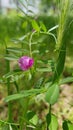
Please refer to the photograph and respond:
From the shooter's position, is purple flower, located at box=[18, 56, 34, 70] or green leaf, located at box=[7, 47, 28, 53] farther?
green leaf, located at box=[7, 47, 28, 53]

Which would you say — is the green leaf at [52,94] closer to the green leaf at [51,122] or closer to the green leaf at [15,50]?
the green leaf at [51,122]

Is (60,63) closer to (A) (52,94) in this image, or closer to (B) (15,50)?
(A) (52,94)

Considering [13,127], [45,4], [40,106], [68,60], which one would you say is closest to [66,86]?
[40,106]

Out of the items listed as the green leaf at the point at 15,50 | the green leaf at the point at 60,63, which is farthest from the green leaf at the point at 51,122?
the green leaf at the point at 15,50

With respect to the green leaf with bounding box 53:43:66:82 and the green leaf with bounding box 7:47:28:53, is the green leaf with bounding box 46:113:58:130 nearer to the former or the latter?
the green leaf with bounding box 53:43:66:82

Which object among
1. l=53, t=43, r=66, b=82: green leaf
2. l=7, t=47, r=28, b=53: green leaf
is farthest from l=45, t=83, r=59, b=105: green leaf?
l=7, t=47, r=28, b=53: green leaf

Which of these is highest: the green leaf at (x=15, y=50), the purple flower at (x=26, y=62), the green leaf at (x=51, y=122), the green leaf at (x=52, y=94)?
the green leaf at (x=15, y=50)

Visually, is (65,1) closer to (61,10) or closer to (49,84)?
(61,10)

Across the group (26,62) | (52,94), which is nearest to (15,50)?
(26,62)
